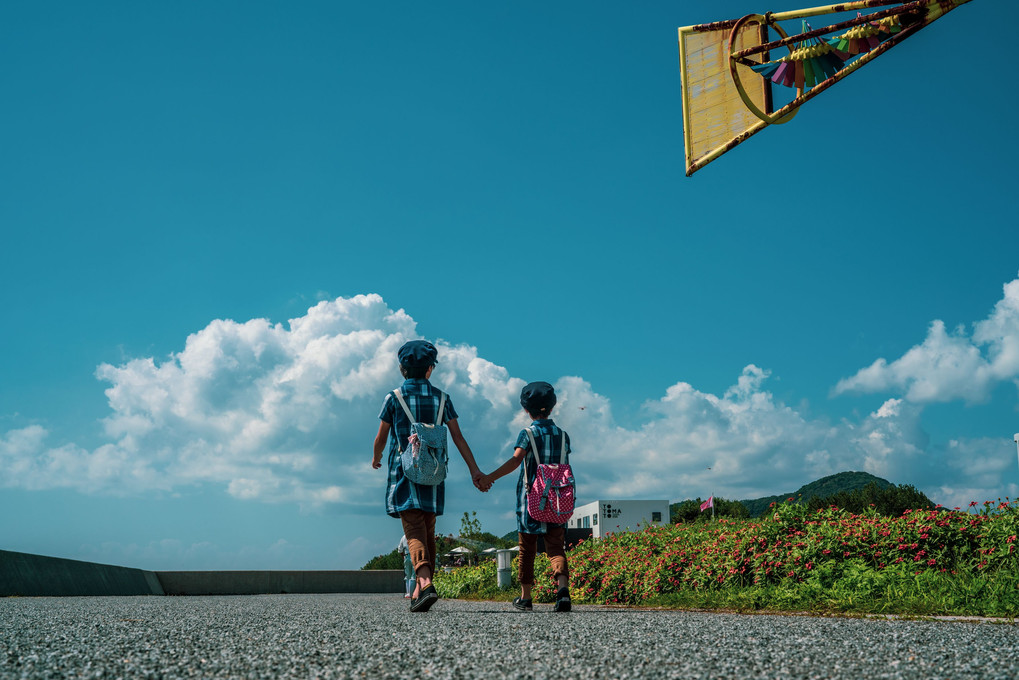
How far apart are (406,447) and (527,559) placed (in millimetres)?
1557

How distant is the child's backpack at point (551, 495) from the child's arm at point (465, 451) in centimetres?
45

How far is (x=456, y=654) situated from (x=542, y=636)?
0.79 meters

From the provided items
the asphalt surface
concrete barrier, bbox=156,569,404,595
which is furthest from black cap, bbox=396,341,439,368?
concrete barrier, bbox=156,569,404,595

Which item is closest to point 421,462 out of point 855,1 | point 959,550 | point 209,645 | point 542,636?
point 542,636

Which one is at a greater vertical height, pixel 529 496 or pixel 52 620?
pixel 529 496

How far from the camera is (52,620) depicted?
15.4ft

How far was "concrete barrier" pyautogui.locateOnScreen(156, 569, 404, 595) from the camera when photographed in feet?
48.9

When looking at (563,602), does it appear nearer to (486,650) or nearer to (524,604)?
(524,604)

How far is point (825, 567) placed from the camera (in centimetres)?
768

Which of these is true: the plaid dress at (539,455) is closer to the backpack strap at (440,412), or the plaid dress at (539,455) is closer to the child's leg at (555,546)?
the child's leg at (555,546)

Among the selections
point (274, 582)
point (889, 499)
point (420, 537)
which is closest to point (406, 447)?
point (420, 537)

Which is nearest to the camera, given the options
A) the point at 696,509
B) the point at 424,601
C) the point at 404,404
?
the point at 424,601

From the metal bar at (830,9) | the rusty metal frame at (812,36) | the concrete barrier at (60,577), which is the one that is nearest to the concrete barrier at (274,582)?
the concrete barrier at (60,577)

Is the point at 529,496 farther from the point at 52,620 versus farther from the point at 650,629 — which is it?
the point at 52,620
